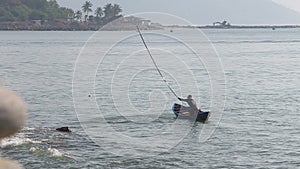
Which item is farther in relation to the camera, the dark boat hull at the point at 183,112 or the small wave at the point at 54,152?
the dark boat hull at the point at 183,112

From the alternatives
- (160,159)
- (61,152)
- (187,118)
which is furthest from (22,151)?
(187,118)

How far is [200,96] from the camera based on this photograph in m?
53.5

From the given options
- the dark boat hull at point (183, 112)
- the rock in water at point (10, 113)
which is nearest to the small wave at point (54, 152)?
the dark boat hull at point (183, 112)

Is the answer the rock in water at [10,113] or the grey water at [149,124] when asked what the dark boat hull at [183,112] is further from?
the rock in water at [10,113]

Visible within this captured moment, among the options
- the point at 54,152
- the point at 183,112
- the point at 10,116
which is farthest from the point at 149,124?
the point at 10,116

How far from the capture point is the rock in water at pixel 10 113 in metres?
1.19

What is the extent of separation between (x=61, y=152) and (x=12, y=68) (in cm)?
5906

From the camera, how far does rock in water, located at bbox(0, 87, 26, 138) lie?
119cm

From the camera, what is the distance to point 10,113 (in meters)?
1.21

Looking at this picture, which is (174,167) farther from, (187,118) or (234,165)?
(187,118)

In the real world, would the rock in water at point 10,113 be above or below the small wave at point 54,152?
above

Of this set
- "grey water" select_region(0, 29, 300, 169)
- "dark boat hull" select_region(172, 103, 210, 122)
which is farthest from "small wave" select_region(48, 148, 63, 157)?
"dark boat hull" select_region(172, 103, 210, 122)

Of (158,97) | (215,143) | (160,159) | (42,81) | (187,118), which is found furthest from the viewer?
(42,81)

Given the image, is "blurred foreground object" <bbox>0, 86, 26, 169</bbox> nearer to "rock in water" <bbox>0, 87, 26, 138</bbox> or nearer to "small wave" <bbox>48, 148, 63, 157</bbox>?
"rock in water" <bbox>0, 87, 26, 138</bbox>
